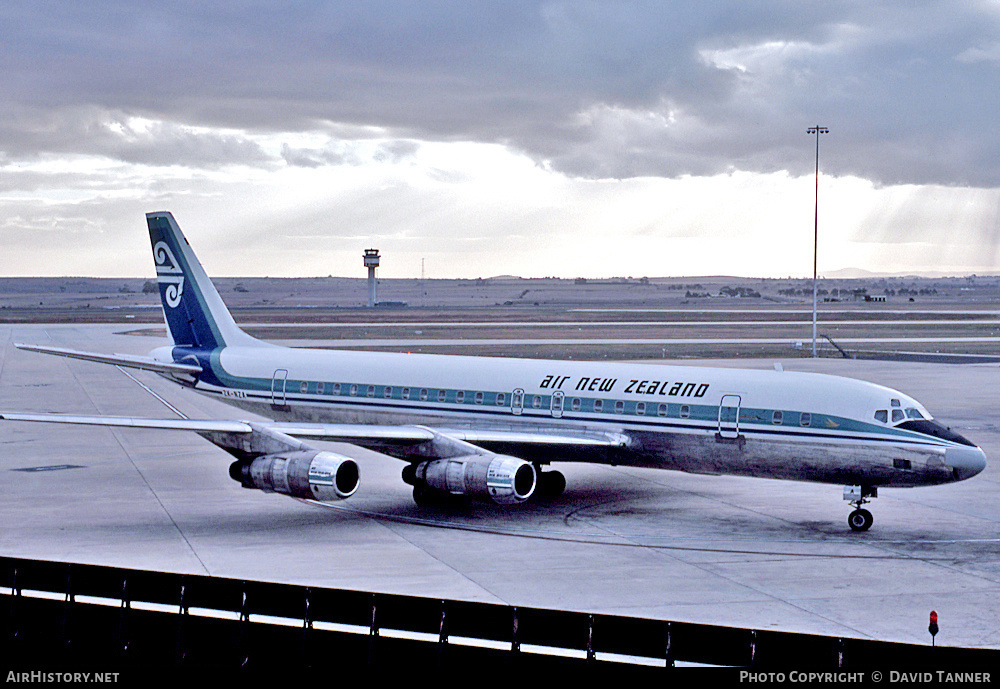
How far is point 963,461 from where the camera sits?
26.9 m

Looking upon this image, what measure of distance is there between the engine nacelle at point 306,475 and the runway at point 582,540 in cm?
104

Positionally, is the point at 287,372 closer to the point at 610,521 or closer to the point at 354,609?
the point at 610,521

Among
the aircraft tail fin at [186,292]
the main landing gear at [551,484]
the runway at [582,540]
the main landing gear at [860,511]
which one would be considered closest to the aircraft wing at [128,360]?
the aircraft tail fin at [186,292]

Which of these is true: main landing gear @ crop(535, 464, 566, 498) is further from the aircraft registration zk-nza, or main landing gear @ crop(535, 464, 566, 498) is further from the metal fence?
the metal fence

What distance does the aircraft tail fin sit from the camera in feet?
130

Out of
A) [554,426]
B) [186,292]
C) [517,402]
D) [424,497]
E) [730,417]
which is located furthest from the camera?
[186,292]

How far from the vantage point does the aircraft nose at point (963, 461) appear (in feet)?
88.4

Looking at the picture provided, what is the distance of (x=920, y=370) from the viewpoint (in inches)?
2852

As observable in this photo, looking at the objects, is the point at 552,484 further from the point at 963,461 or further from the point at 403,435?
the point at 963,461

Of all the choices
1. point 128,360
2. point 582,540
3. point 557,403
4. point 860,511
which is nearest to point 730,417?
point 860,511

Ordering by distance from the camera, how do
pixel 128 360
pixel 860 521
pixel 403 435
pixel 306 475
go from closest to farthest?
pixel 306 475 < pixel 860 521 < pixel 403 435 < pixel 128 360

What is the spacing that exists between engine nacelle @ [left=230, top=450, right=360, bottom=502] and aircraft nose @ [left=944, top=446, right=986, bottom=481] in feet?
45.9

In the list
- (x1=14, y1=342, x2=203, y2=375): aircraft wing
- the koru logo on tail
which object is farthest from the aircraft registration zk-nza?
the koru logo on tail

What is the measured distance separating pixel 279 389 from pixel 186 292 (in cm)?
596
